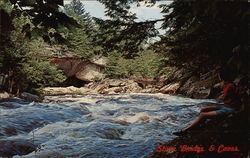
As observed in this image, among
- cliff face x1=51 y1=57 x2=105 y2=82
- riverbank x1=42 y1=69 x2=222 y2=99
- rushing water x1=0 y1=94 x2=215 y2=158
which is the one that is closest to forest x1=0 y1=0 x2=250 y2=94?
rushing water x1=0 y1=94 x2=215 y2=158

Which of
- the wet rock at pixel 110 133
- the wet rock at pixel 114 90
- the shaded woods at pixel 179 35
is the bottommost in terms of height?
the wet rock at pixel 114 90

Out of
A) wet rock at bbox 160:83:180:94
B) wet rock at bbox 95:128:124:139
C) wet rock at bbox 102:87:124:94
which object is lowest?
wet rock at bbox 102:87:124:94

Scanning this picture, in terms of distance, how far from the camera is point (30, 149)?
15.2 ft

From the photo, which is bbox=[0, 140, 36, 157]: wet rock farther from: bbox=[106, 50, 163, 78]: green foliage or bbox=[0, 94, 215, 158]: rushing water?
bbox=[106, 50, 163, 78]: green foliage

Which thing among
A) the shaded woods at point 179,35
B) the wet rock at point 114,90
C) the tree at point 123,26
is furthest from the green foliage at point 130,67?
the tree at point 123,26

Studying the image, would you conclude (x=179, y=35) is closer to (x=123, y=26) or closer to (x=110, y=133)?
(x=123, y=26)

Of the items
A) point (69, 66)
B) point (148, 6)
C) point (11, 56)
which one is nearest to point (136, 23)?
point (148, 6)

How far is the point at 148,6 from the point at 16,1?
483 cm

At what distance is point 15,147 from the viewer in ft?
15.2

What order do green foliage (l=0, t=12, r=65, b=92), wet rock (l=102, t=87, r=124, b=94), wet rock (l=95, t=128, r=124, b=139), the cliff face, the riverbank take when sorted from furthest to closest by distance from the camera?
the cliff face → wet rock (l=102, t=87, r=124, b=94) → the riverbank → green foliage (l=0, t=12, r=65, b=92) → wet rock (l=95, t=128, r=124, b=139)

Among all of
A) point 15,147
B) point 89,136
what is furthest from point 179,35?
point 15,147

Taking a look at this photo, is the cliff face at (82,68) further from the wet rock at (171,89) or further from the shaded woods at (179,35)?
the shaded woods at (179,35)

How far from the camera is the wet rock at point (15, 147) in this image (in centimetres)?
436

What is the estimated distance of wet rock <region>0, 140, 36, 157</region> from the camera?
14.3 ft
